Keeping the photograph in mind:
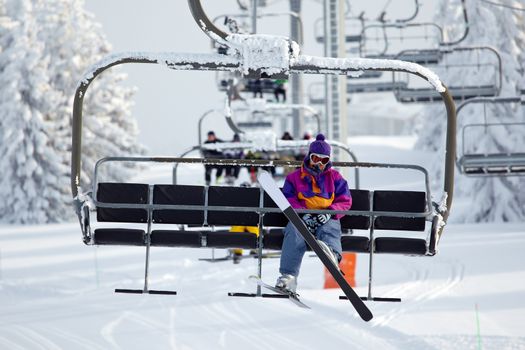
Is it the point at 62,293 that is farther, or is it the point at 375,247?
the point at 62,293

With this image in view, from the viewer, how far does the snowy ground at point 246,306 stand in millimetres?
11633

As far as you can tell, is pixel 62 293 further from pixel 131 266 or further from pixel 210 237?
pixel 210 237

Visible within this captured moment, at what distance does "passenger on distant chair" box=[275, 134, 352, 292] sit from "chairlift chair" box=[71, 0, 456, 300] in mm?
202

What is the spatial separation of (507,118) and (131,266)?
43.2 feet

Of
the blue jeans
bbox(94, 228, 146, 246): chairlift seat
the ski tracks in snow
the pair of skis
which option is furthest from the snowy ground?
bbox(94, 228, 146, 246): chairlift seat

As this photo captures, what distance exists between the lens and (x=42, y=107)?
1294 inches

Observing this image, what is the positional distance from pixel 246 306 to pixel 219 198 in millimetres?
6611

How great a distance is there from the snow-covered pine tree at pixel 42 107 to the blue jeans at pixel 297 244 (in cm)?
2609

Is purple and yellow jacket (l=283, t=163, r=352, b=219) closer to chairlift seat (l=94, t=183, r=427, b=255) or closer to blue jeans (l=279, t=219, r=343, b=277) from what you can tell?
blue jeans (l=279, t=219, r=343, b=277)

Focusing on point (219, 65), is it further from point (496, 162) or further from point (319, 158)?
point (496, 162)

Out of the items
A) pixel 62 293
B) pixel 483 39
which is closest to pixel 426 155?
pixel 483 39

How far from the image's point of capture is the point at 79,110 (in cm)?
688

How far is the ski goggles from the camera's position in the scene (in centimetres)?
709

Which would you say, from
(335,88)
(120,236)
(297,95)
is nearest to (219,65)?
(120,236)
